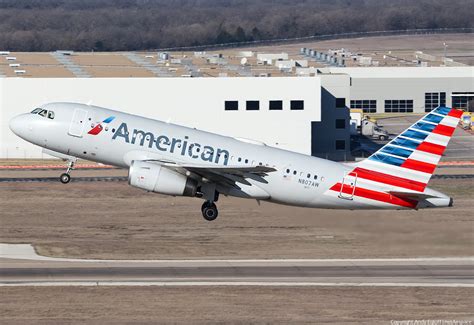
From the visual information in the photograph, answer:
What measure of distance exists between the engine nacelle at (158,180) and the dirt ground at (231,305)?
588 centimetres

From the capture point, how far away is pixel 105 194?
10356 cm

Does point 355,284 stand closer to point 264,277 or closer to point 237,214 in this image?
point 264,277

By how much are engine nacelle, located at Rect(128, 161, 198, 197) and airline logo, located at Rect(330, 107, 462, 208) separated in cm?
887

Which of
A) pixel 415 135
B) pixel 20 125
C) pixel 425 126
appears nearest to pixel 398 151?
pixel 415 135

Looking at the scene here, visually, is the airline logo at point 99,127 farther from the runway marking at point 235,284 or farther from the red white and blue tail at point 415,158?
the red white and blue tail at point 415,158

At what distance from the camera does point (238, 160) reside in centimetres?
6794

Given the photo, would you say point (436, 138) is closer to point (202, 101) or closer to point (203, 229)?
point (203, 229)

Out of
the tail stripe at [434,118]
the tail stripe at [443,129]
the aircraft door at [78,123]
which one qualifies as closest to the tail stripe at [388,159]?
the tail stripe at [443,129]

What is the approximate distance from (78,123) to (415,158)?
2029 centimetres

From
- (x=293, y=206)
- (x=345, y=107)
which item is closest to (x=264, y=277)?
(x=293, y=206)

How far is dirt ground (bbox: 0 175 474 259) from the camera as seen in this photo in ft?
247

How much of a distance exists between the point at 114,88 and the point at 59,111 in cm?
6522

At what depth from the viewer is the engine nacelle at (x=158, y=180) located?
66.3 meters

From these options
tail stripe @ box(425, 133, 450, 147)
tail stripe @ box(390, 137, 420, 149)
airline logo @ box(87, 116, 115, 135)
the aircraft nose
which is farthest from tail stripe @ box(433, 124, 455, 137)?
the aircraft nose
